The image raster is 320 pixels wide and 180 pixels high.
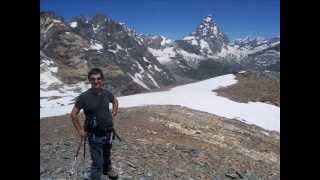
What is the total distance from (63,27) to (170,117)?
146 m

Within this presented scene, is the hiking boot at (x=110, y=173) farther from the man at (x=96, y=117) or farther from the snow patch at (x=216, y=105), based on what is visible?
the snow patch at (x=216, y=105)

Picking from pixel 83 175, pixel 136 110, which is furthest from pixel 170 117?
pixel 83 175

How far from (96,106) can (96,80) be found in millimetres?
485

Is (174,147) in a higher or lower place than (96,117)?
lower

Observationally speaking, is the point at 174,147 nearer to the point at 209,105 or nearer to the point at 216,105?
the point at 209,105

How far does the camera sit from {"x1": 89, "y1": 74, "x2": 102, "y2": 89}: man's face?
852 centimetres

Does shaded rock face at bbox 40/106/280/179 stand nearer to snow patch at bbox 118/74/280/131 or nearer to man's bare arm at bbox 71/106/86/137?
snow patch at bbox 118/74/280/131

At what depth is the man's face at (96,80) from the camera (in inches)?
336

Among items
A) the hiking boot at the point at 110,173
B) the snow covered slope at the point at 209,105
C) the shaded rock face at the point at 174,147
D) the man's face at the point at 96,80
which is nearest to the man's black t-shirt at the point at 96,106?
the man's face at the point at 96,80

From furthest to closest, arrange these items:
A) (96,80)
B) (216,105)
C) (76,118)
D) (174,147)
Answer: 1. (216,105)
2. (174,147)
3. (76,118)
4. (96,80)

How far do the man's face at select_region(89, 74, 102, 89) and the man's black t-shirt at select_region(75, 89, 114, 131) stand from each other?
0.44ft

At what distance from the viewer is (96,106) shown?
8.72 meters

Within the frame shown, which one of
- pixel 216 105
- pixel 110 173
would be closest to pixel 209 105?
pixel 216 105

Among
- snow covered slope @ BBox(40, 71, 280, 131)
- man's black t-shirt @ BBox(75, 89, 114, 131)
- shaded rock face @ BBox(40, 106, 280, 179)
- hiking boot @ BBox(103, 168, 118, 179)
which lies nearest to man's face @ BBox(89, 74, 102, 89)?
man's black t-shirt @ BBox(75, 89, 114, 131)
